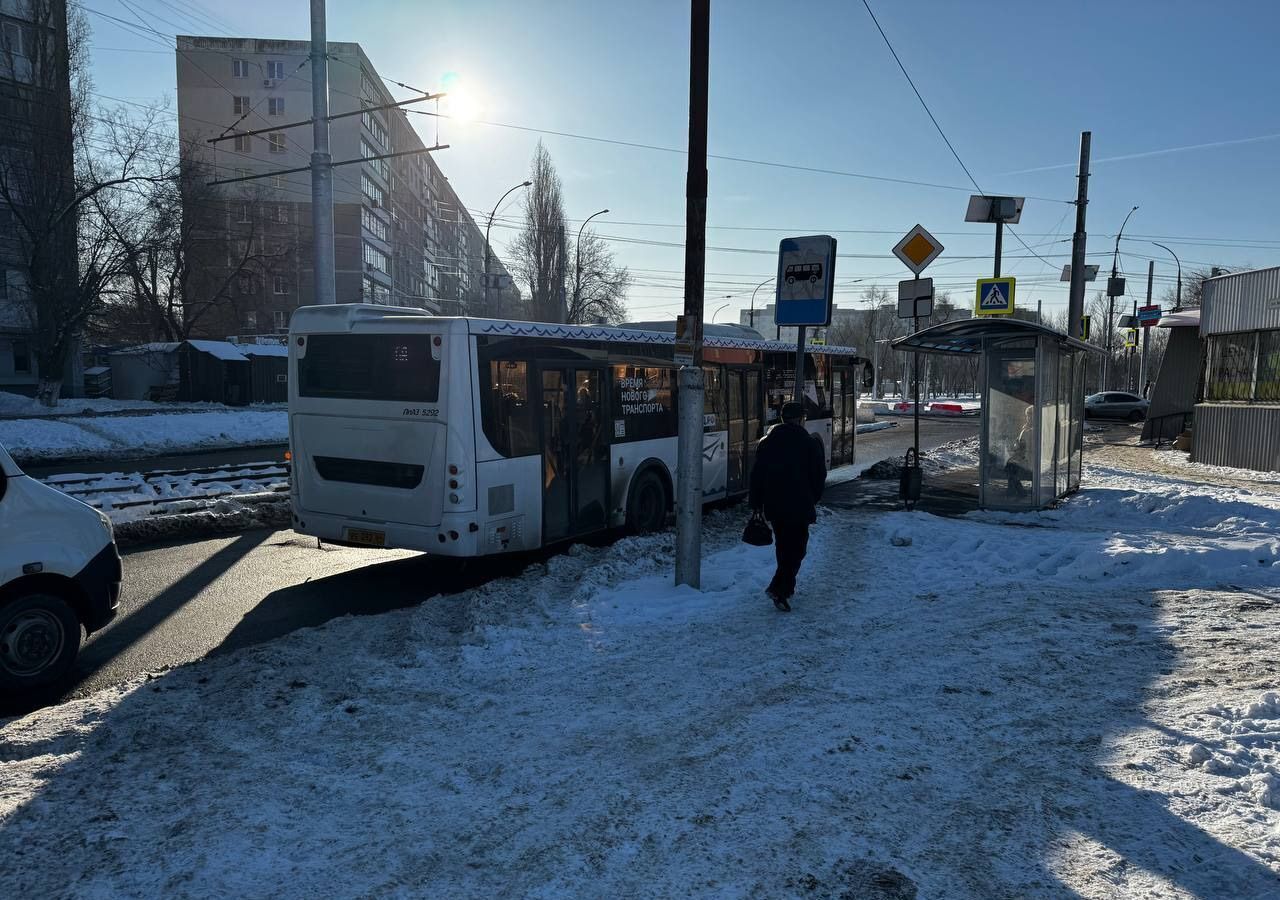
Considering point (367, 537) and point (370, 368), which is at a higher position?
point (370, 368)

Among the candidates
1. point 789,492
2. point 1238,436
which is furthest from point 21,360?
point 1238,436

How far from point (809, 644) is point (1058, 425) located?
8.52m

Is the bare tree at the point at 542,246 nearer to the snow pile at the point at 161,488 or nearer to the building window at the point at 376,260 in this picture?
the building window at the point at 376,260

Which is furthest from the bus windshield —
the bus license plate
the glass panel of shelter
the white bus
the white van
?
the glass panel of shelter

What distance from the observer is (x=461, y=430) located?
777 centimetres

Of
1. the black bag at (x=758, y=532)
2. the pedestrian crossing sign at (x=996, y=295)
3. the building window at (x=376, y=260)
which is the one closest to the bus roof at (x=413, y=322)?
the black bag at (x=758, y=532)

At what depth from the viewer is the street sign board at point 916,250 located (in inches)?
460

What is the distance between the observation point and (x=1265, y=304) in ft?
55.2

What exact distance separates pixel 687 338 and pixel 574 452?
2.40m

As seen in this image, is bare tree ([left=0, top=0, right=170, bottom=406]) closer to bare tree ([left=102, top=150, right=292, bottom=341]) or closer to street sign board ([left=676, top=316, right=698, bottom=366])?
bare tree ([left=102, top=150, right=292, bottom=341])

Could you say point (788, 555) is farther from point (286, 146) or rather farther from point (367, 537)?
point (286, 146)

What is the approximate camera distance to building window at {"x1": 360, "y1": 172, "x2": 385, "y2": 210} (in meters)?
60.4

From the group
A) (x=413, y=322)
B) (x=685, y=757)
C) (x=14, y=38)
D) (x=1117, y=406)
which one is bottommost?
(x=685, y=757)

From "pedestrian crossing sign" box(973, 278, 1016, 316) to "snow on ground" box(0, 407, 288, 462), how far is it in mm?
19152
